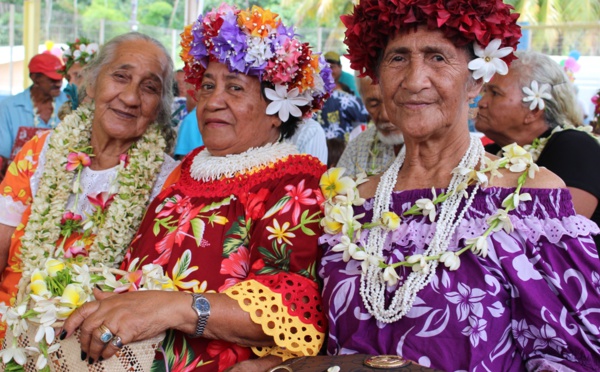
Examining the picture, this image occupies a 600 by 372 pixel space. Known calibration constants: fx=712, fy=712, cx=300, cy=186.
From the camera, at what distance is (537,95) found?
4.06 metres

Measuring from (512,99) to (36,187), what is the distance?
8.78 feet

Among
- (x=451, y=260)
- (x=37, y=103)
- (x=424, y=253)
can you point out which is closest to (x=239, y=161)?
(x=424, y=253)

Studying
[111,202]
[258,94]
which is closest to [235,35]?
[258,94]

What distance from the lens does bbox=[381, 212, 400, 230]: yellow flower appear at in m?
2.40

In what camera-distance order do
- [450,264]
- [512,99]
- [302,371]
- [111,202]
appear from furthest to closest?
1. [512,99]
2. [111,202]
3. [450,264]
4. [302,371]

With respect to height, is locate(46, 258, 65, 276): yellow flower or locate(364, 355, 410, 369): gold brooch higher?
locate(364, 355, 410, 369): gold brooch

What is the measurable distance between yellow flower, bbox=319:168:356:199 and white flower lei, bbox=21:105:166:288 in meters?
1.13

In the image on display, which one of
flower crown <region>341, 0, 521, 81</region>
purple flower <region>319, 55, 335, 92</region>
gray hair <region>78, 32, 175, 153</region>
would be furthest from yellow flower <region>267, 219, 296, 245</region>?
gray hair <region>78, 32, 175, 153</region>

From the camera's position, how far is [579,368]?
212 cm

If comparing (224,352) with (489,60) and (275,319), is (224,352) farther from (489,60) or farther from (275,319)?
(489,60)

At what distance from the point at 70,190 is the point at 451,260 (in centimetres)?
215

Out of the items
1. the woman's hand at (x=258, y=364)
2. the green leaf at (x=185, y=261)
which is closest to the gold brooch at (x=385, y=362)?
the woman's hand at (x=258, y=364)

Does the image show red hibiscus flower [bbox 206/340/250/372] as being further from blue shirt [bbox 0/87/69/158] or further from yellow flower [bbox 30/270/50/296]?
blue shirt [bbox 0/87/69/158]

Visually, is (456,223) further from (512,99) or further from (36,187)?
(36,187)
